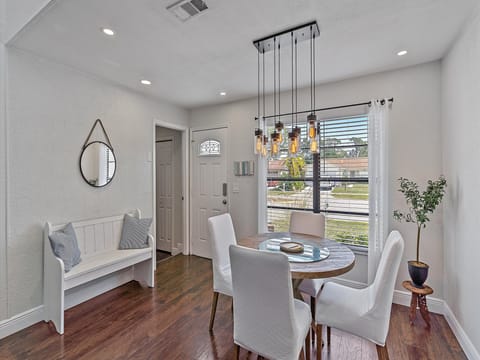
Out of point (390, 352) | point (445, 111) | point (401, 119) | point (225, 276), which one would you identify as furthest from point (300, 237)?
point (445, 111)

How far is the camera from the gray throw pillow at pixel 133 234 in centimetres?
297

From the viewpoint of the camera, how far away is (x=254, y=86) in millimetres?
3148

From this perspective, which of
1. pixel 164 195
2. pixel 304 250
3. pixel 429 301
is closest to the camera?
pixel 304 250

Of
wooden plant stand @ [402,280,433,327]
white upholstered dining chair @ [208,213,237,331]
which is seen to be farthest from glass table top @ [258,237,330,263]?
wooden plant stand @ [402,280,433,327]

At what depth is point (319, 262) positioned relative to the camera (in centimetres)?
175

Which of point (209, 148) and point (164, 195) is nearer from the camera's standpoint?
point (209, 148)

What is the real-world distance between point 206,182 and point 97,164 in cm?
166

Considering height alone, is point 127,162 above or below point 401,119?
below

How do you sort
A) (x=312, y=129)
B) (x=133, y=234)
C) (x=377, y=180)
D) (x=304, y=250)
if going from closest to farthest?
1. (x=312, y=129)
2. (x=304, y=250)
3. (x=377, y=180)
4. (x=133, y=234)

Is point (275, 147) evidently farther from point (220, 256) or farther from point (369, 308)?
point (369, 308)

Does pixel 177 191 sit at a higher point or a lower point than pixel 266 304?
higher

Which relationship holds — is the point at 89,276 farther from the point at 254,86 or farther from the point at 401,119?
the point at 401,119

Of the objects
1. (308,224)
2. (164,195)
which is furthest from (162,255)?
(308,224)

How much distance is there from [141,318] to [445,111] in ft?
11.7
